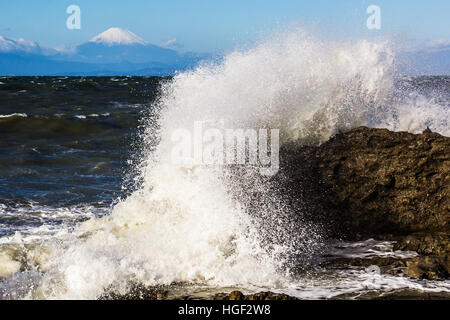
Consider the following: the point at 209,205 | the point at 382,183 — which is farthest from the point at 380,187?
the point at 209,205

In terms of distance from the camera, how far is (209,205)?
5152 mm

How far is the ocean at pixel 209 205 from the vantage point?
13.5ft

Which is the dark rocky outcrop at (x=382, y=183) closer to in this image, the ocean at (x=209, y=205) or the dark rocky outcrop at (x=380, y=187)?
the dark rocky outcrop at (x=380, y=187)

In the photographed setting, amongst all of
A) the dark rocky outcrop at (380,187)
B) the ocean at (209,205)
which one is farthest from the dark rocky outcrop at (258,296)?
the dark rocky outcrop at (380,187)

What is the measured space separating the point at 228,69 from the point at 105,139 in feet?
24.2

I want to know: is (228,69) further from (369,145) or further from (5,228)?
(5,228)

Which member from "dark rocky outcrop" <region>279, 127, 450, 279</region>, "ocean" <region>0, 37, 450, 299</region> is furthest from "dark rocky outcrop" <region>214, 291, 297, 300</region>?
"dark rocky outcrop" <region>279, 127, 450, 279</region>

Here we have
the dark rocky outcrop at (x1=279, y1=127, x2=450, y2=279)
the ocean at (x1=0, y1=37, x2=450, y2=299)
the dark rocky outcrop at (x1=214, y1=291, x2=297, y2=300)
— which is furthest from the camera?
the dark rocky outcrop at (x1=279, y1=127, x2=450, y2=279)

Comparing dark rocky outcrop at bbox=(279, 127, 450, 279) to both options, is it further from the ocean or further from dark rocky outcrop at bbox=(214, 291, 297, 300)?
dark rocky outcrop at bbox=(214, 291, 297, 300)

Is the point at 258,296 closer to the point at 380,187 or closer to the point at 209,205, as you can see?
the point at 209,205

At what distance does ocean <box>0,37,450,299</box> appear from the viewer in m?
4.11

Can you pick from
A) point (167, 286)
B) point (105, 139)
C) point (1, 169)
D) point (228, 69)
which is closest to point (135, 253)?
point (167, 286)

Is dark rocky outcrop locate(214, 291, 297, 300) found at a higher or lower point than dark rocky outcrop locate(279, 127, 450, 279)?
lower

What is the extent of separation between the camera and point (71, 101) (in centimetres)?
2284
